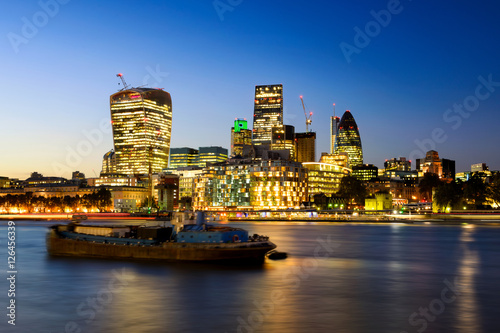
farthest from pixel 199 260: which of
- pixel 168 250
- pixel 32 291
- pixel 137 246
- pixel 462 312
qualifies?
pixel 462 312

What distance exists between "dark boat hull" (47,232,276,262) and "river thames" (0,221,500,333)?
41.7 inches

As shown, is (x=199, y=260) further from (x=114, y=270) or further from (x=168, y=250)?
(x=114, y=270)

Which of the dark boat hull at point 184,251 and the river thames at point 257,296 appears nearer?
the river thames at point 257,296

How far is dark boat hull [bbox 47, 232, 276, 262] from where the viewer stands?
53.9 m

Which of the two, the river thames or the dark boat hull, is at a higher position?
the dark boat hull

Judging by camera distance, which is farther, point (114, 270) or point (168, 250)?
point (168, 250)

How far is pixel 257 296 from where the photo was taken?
38938mm

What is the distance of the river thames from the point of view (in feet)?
98.3

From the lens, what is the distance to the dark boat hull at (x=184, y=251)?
5394cm

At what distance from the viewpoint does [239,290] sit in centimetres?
4122

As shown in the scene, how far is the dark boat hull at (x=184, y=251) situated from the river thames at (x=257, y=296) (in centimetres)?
106

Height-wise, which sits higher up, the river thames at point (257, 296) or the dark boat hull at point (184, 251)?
the dark boat hull at point (184, 251)

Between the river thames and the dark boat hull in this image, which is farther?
the dark boat hull

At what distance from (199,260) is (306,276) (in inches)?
481
